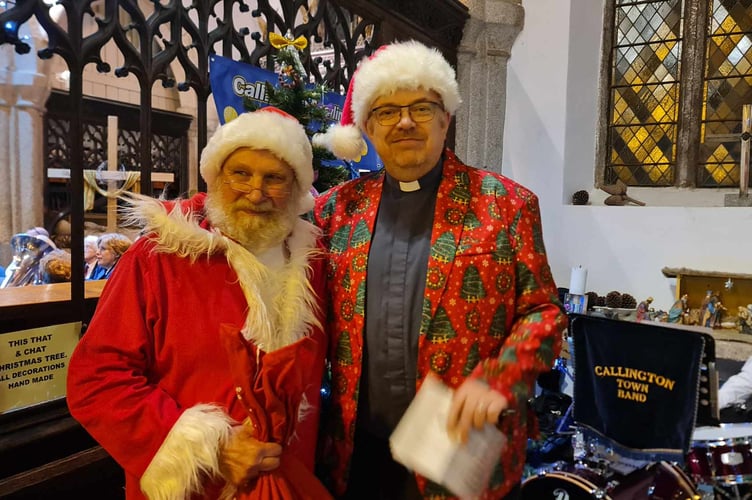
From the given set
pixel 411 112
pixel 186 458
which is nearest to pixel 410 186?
pixel 411 112

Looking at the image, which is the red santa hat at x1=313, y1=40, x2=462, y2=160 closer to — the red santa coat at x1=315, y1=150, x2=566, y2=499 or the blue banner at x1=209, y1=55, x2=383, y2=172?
the red santa coat at x1=315, y1=150, x2=566, y2=499

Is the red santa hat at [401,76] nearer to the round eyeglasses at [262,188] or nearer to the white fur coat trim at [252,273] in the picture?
the round eyeglasses at [262,188]

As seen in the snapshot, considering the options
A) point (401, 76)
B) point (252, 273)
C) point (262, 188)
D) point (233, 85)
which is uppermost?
point (233, 85)

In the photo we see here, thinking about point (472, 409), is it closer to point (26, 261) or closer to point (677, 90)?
point (26, 261)

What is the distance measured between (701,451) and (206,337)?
2.16m

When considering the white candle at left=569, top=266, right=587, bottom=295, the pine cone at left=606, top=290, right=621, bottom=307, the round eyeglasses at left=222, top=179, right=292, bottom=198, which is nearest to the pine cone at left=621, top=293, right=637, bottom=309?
the pine cone at left=606, top=290, right=621, bottom=307

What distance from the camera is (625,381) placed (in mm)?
2451

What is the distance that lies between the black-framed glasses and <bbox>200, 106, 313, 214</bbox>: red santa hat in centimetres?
23

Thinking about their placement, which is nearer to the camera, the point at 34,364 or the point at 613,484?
the point at 34,364

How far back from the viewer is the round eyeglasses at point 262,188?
138 cm

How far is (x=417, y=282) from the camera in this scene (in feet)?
4.79

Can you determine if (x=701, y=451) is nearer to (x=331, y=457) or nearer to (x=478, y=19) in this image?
(x=331, y=457)

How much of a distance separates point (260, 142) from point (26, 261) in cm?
198

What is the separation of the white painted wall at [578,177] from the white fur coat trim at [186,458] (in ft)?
11.9
